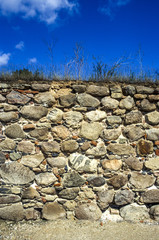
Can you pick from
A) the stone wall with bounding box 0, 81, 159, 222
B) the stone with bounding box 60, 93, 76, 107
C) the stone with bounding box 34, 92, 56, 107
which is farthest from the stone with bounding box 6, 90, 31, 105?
the stone with bounding box 60, 93, 76, 107

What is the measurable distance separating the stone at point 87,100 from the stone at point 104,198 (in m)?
1.35

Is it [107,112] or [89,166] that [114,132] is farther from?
[89,166]

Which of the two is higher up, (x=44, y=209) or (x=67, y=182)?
(x=67, y=182)

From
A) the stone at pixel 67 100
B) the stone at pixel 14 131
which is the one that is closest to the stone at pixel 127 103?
the stone at pixel 67 100

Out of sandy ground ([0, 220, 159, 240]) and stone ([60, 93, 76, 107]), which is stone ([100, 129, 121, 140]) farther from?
sandy ground ([0, 220, 159, 240])

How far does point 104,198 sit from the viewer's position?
2.96 metres

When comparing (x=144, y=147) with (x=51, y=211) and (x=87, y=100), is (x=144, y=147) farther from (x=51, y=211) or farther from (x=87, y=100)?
(x=51, y=211)

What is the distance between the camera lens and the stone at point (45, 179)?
287 cm

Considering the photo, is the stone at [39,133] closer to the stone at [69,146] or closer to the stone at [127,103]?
the stone at [69,146]

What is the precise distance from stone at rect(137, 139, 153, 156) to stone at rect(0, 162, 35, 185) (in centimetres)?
170

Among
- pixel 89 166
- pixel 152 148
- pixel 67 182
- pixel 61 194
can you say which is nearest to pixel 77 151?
pixel 89 166

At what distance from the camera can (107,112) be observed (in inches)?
123

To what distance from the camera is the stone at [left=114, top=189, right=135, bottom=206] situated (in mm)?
2990

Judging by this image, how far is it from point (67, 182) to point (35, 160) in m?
0.58
